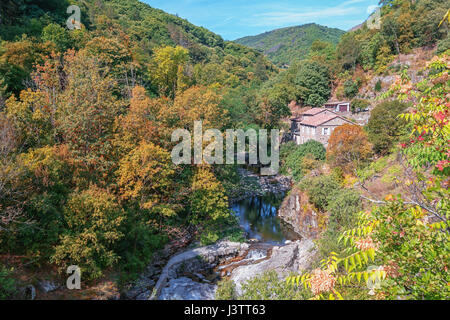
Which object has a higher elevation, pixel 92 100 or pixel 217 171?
pixel 92 100

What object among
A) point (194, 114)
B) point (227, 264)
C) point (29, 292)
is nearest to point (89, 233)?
point (29, 292)

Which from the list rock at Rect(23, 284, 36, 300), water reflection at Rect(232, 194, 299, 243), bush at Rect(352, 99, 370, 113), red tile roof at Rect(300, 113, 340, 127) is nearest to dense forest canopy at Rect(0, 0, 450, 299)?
rock at Rect(23, 284, 36, 300)

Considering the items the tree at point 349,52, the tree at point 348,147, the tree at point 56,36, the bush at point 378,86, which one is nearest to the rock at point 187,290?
the tree at point 348,147

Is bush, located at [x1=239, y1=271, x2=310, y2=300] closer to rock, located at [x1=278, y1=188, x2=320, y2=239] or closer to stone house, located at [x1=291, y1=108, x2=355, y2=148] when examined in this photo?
rock, located at [x1=278, y1=188, x2=320, y2=239]

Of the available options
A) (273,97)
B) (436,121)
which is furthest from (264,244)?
(273,97)
